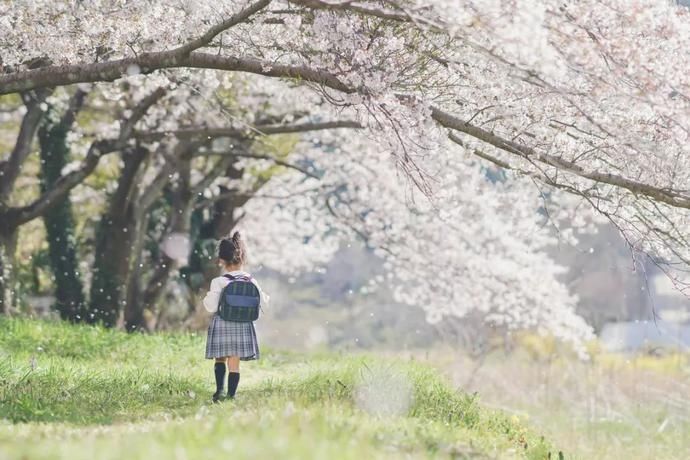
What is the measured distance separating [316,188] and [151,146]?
4.98 meters

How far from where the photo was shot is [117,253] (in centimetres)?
1661

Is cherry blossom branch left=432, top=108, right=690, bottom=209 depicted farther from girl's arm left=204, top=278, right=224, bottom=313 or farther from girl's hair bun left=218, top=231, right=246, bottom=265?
girl's arm left=204, top=278, right=224, bottom=313

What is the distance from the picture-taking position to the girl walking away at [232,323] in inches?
343

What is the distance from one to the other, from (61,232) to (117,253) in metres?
1.59

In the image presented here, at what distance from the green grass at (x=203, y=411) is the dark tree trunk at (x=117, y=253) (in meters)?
3.16

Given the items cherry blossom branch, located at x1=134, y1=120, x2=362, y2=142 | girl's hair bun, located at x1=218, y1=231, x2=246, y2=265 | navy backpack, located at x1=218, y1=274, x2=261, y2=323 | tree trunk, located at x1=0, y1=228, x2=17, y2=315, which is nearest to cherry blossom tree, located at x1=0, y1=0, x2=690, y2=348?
girl's hair bun, located at x1=218, y1=231, x2=246, y2=265

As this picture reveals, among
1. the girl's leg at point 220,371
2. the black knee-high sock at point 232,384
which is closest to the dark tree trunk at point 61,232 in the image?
the girl's leg at point 220,371

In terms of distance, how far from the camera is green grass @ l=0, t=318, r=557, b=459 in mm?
5090

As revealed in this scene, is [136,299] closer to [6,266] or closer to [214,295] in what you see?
[6,266]

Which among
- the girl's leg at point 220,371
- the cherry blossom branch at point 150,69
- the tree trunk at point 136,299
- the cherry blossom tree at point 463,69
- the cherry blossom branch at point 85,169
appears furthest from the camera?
the tree trunk at point 136,299

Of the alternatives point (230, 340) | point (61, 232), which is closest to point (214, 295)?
point (230, 340)

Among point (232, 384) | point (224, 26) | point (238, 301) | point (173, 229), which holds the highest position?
point (224, 26)

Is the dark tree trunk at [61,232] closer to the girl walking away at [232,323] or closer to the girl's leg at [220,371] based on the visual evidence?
the girl's leg at [220,371]

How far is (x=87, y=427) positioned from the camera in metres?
7.05
